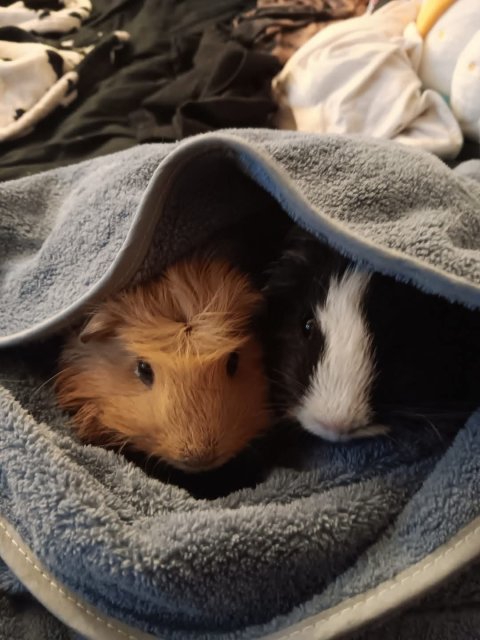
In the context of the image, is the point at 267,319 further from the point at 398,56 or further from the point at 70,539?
the point at 398,56

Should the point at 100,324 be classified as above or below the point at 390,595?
above

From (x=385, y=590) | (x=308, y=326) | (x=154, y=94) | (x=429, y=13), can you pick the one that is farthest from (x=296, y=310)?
(x=429, y=13)

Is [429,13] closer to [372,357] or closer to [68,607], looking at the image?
[372,357]

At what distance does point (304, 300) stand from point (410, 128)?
70 cm

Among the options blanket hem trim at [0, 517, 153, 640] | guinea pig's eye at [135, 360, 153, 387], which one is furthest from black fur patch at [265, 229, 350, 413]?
blanket hem trim at [0, 517, 153, 640]

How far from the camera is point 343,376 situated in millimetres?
687

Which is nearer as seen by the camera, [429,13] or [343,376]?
[343,376]

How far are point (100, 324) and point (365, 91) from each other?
88 centimetres

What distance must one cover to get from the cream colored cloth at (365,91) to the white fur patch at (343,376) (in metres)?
0.65

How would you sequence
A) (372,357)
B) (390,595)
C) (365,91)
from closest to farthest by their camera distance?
1. (390,595)
2. (372,357)
3. (365,91)

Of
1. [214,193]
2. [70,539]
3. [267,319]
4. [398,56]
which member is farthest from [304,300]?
[398,56]

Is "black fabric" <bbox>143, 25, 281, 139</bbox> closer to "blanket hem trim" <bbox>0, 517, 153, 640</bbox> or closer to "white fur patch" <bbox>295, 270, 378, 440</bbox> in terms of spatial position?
"white fur patch" <bbox>295, 270, 378, 440</bbox>

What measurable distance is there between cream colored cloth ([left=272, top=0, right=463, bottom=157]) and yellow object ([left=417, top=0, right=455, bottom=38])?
21 mm

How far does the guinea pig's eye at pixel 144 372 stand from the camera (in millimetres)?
740
